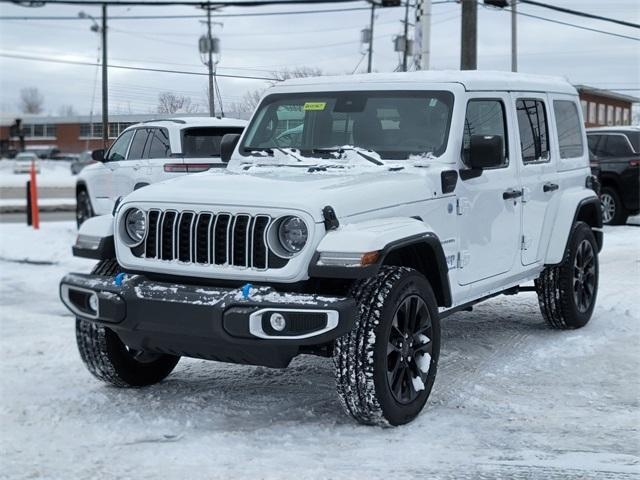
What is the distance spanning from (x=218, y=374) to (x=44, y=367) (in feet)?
4.03

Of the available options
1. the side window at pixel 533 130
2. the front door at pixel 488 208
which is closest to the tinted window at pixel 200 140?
the side window at pixel 533 130

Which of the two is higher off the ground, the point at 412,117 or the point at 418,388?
the point at 412,117

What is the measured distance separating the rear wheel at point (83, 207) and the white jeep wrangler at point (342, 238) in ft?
30.3

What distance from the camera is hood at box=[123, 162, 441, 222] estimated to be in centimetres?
460

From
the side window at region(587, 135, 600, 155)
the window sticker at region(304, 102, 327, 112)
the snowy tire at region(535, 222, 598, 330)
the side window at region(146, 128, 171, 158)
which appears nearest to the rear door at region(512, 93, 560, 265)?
the snowy tire at region(535, 222, 598, 330)

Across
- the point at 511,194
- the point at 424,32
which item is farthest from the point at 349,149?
the point at 424,32

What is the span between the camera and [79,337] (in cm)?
541

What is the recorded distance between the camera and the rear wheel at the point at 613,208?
624 inches

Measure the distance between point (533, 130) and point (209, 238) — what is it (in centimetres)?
316

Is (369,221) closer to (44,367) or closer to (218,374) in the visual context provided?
(218,374)

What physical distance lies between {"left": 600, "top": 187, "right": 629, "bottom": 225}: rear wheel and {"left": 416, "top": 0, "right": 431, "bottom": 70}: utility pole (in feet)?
15.5

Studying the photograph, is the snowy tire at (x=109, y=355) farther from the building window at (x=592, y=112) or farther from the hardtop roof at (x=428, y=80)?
the building window at (x=592, y=112)

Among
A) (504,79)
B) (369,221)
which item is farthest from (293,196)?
(504,79)

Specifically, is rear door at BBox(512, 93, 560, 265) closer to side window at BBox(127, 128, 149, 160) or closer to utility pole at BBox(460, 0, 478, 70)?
side window at BBox(127, 128, 149, 160)
